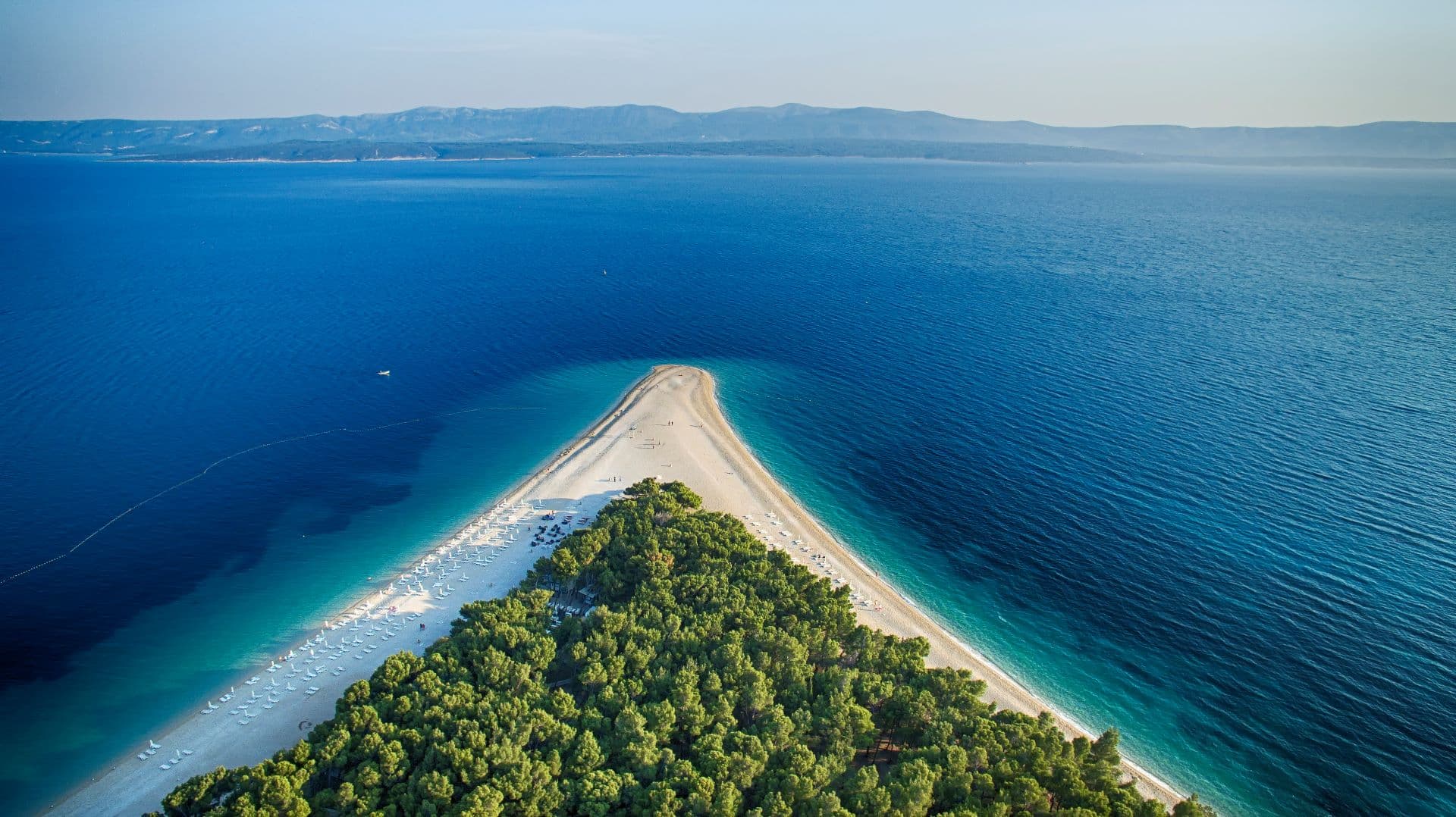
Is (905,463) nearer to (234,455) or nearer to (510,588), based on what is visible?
(510,588)

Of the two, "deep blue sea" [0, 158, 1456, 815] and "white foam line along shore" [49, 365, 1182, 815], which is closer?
"white foam line along shore" [49, 365, 1182, 815]

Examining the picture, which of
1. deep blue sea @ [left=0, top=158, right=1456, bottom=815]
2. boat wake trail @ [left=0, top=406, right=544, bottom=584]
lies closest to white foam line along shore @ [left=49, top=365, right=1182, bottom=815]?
deep blue sea @ [left=0, top=158, right=1456, bottom=815]

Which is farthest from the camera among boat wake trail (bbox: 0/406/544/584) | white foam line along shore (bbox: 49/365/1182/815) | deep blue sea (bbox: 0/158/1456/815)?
boat wake trail (bbox: 0/406/544/584)

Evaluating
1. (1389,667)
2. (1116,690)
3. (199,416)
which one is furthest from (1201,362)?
(199,416)

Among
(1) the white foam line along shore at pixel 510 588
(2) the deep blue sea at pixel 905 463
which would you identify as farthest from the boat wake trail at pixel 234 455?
(1) the white foam line along shore at pixel 510 588

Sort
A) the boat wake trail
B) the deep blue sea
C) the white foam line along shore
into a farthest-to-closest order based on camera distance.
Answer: the boat wake trail < the deep blue sea < the white foam line along shore

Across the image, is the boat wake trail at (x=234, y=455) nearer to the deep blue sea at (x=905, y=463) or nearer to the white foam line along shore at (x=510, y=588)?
the deep blue sea at (x=905, y=463)

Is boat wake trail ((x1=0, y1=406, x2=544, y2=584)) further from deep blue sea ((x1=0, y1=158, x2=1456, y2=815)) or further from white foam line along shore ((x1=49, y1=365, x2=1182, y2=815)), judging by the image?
white foam line along shore ((x1=49, y1=365, x2=1182, y2=815))
